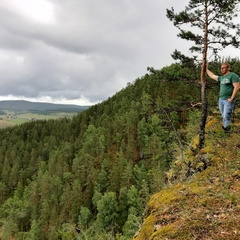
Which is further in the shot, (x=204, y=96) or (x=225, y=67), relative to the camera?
(x=204, y=96)

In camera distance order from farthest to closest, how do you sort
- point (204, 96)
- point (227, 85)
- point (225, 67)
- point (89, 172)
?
point (89, 172), point (204, 96), point (227, 85), point (225, 67)

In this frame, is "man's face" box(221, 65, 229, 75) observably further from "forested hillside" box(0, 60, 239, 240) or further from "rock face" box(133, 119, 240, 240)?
"forested hillside" box(0, 60, 239, 240)

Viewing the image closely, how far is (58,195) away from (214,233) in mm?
87924

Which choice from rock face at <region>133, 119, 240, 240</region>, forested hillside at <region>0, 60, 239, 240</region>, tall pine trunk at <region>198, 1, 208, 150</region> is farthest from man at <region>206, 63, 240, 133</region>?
→ forested hillside at <region>0, 60, 239, 240</region>

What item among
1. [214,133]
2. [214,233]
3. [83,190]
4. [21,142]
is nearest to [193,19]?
[214,133]

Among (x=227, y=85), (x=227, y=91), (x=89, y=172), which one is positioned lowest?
(x=89, y=172)

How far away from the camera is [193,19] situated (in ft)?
39.3

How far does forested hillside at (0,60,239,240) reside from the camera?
69688 millimetres

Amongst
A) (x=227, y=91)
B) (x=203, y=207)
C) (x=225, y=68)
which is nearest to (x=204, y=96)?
(x=227, y=91)

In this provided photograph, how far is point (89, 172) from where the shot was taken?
86750 mm

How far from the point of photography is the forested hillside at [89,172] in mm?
69688

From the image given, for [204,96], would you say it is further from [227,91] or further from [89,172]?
[89,172]

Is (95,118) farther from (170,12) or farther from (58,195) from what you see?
(170,12)

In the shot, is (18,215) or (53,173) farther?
(53,173)
